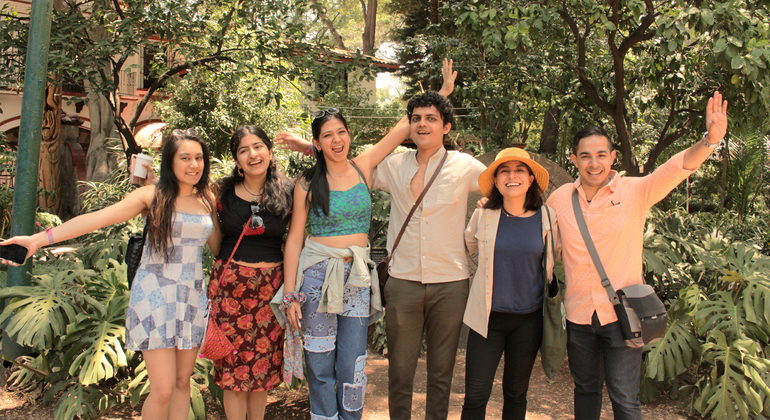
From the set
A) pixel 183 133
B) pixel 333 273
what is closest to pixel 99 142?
pixel 183 133

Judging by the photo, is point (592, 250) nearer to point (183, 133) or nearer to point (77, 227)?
point (183, 133)

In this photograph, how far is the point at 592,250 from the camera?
2.64m

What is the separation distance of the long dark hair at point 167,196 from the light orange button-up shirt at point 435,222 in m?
1.07

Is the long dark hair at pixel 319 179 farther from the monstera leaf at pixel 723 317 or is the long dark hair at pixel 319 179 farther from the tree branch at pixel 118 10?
the tree branch at pixel 118 10

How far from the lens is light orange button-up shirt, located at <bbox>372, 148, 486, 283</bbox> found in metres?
2.88

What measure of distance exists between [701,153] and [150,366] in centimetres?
288

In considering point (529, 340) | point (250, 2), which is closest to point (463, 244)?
point (529, 340)

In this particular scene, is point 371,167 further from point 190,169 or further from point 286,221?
point 190,169

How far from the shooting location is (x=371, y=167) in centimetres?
311

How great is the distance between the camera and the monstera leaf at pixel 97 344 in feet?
10.8

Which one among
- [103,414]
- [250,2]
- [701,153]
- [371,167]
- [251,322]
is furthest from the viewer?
[250,2]

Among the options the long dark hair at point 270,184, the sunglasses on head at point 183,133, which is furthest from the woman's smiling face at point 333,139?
the sunglasses on head at point 183,133

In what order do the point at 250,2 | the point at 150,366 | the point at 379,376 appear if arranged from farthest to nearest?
the point at 250,2
the point at 379,376
the point at 150,366

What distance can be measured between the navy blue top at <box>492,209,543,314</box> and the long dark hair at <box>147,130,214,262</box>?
1608 millimetres
